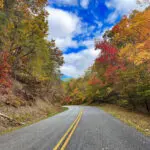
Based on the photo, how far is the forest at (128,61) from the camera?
10.6 m

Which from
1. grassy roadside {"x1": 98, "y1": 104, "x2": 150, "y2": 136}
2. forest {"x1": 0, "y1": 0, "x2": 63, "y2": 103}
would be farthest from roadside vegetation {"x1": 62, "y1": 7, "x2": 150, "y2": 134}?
forest {"x1": 0, "y1": 0, "x2": 63, "y2": 103}

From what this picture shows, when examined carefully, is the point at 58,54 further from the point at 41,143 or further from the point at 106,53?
the point at 41,143

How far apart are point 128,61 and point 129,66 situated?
9.05ft

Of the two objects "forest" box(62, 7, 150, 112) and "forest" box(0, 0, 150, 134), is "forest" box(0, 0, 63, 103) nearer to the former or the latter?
"forest" box(0, 0, 150, 134)

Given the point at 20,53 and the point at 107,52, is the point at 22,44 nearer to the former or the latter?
the point at 20,53

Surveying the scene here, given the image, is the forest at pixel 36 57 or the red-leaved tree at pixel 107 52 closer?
the forest at pixel 36 57

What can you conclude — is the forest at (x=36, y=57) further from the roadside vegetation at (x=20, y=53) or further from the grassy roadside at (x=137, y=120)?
the grassy roadside at (x=137, y=120)

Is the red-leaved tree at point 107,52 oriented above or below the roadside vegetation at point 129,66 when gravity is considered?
above

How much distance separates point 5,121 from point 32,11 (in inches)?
294

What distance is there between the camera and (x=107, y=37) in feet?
103

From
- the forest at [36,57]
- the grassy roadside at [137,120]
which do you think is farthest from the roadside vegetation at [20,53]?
the grassy roadside at [137,120]

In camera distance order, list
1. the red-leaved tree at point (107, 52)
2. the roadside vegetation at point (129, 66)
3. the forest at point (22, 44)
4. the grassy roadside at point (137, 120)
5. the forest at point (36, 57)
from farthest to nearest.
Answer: the red-leaved tree at point (107, 52) → the roadside vegetation at point (129, 66) → the forest at point (36, 57) → the forest at point (22, 44) → the grassy roadside at point (137, 120)


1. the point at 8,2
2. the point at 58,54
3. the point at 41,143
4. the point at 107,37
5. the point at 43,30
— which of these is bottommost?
the point at 41,143

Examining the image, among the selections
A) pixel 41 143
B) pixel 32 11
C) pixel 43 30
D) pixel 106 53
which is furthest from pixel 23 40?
pixel 106 53
